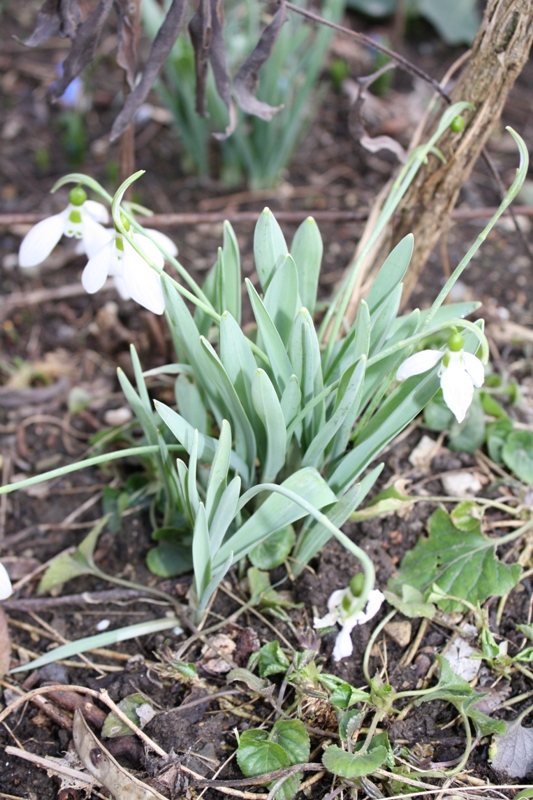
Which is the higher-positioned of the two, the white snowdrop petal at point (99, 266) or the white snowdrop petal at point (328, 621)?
the white snowdrop petal at point (99, 266)

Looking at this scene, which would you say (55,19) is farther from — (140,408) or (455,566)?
(455,566)

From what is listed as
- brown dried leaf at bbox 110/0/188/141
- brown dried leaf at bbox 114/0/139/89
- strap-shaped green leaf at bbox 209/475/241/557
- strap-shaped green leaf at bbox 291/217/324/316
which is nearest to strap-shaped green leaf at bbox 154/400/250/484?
strap-shaped green leaf at bbox 209/475/241/557

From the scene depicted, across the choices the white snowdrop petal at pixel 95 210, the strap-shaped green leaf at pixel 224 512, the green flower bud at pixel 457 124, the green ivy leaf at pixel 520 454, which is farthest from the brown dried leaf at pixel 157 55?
the green ivy leaf at pixel 520 454

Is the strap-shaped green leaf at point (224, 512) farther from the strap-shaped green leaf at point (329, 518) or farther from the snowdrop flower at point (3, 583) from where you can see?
the snowdrop flower at point (3, 583)

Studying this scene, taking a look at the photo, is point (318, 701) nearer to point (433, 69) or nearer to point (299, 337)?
point (299, 337)

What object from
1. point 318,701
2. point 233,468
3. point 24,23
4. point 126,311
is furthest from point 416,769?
point 24,23

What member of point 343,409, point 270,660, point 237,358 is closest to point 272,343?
point 237,358
